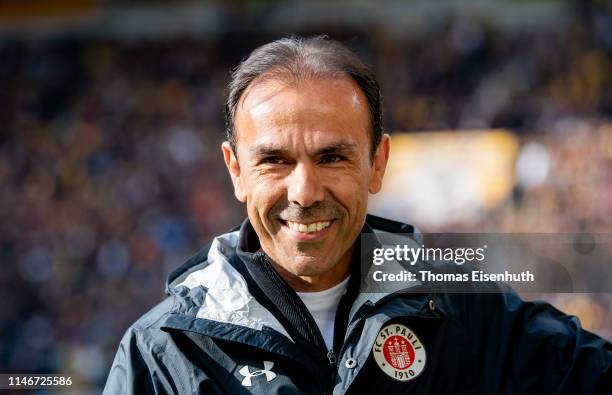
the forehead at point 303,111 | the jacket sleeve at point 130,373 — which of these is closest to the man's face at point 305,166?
the forehead at point 303,111

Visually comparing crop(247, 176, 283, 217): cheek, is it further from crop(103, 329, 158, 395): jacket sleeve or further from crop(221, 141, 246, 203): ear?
crop(103, 329, 158, 395): jacket sleeve

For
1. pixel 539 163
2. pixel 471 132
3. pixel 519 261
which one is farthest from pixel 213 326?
pixel 471 132

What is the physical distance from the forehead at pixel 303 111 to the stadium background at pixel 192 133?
507 centimetres

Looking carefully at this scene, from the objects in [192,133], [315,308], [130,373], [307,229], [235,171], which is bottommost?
[130,373]

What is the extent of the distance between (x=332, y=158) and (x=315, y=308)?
0.34 m

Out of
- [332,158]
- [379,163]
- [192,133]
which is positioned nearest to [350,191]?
[332,158]

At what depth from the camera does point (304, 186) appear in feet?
5.32

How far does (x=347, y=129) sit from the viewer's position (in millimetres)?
1669

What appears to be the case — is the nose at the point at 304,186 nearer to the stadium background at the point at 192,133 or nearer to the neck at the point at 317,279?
the neck at the point at 317,279

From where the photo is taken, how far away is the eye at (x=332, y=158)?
1645 mm

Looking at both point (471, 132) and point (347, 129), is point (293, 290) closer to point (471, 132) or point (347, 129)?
point (347, 129)

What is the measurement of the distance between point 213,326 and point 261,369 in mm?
122

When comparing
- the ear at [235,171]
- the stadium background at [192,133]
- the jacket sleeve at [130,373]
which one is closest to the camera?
the jacket sleeve at [130,373]

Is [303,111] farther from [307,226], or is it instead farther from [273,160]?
[307,226]
